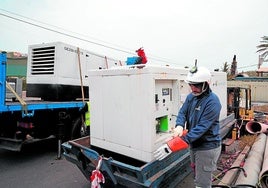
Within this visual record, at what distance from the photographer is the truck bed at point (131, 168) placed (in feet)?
9.91

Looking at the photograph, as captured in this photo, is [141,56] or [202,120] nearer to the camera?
[202,120]

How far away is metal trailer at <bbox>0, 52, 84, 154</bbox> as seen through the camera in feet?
15.8

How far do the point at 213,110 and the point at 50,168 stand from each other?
3938mm

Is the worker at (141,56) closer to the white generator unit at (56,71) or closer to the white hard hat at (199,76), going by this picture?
the white hard hat at (199,76)

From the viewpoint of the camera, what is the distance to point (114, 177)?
3.32 m

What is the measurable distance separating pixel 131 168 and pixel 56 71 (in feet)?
13.0

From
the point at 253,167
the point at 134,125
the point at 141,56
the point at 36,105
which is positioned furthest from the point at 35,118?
the point at 253,167

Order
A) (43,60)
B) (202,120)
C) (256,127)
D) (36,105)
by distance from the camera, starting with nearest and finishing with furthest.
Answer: (202,120), (36,105), (43,60), (256,127)

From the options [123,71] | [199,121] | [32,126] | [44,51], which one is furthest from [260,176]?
[44,51]

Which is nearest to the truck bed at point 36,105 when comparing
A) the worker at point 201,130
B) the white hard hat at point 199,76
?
the worker at point 201,130

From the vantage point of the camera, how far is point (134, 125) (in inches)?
136

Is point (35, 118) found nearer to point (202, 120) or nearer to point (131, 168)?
point (131, 168)

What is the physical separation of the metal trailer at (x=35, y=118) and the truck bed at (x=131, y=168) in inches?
61.6

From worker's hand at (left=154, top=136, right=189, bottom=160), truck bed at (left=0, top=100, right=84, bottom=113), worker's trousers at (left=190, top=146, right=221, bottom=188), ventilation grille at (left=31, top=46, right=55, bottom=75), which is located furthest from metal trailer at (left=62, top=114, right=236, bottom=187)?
ventilation grille at (left=31, top=46, right=55, bottom=75)
